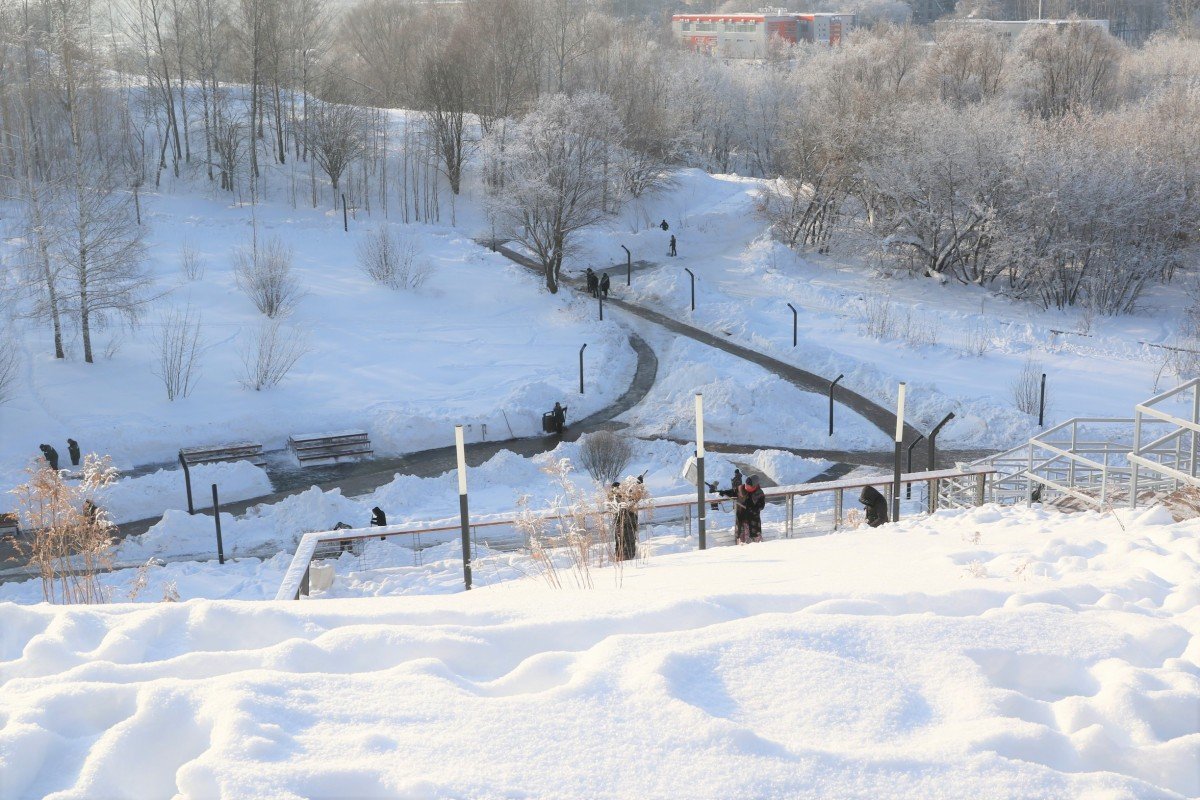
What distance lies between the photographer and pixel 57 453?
20.8m

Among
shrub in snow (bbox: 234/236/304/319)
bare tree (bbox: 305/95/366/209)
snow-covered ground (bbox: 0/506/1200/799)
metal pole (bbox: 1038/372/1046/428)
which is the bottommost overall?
metal pole (bbox: 1038/372/1046/428)

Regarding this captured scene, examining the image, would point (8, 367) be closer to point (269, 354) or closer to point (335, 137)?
point (269, 354)

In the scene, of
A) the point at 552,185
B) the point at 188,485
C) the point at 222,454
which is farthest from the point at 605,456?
the point at 552,185

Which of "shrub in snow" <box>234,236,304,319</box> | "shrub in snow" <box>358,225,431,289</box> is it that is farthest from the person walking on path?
"shrub in snow" <box>358,225,431,289</box>

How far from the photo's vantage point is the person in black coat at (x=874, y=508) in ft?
38.1

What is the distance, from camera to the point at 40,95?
1549 inches

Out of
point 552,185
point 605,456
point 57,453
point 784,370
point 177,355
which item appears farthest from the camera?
point 552,185

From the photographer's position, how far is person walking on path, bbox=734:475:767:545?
1107 cm

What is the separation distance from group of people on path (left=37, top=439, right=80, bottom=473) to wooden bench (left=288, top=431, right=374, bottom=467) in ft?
13.2

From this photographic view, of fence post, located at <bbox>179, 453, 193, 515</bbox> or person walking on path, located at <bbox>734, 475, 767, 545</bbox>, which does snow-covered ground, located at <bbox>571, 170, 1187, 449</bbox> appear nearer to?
person walking on path, located at <bbox>734, 475, 767, 545</bbox>

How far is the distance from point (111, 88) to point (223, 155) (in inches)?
264

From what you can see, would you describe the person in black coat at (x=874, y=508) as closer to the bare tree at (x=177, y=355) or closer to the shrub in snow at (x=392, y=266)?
the bare tree at (x=177, y=355)

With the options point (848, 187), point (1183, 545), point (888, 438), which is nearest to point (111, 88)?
point (848, 187)

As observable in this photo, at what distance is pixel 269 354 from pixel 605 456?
9031mm
